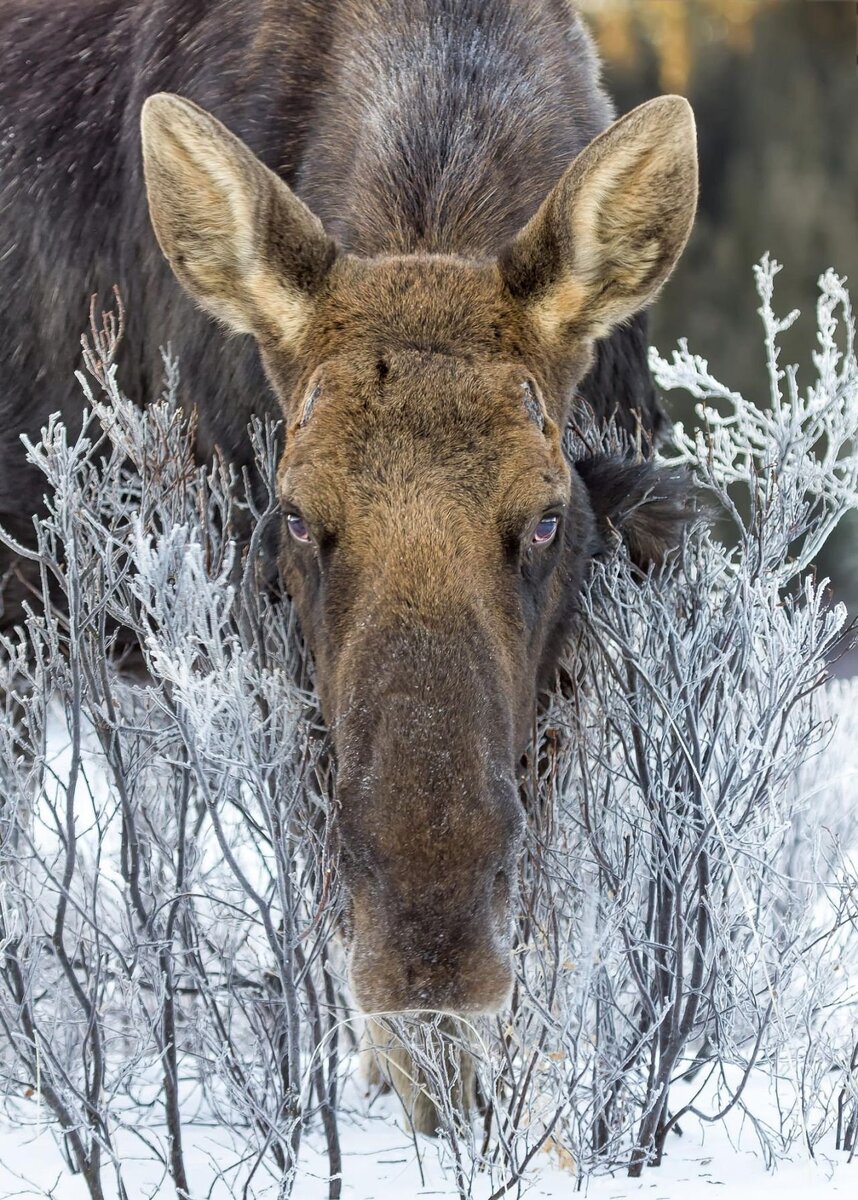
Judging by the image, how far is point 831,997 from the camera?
4.55 meters

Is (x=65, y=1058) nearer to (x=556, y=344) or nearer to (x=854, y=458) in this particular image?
(x=556, y=344)

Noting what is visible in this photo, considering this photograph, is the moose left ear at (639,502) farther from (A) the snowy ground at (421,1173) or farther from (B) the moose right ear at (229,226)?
(A) the snowy ground at (421,1173)

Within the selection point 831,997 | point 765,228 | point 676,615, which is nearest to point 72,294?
point 676,615

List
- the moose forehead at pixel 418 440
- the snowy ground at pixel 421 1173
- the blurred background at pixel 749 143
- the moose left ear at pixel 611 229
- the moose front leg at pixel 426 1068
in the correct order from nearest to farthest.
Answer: the moose forehead at pixel 418 440
the moose left ear at pixel 611 229
the moose front leg at pixel 426 1068
the snowy ground at pixel 421 1173
the blurred background at pixel 749 143

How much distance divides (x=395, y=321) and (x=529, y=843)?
1462 mm

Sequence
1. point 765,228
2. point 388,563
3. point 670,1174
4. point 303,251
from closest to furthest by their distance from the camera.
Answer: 1. point 388,563
2. point 303,251
3. point 670,1174
4. point 765,228

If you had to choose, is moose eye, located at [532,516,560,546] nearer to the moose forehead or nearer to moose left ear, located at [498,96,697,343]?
the moose forehead

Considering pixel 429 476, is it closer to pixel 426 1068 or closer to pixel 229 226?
pixel 229 226

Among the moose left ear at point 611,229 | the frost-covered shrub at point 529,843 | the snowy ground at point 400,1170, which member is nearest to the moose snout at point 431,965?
the frost-covered shrub at point 529,843

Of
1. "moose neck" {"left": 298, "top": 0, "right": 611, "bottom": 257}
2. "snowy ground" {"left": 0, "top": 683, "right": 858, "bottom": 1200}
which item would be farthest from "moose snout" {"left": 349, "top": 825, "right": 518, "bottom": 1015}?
"moose neck" {"left": 298, "top": 0, "right": 611, "bottom": 257}

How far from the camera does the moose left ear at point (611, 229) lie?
3.64 meters

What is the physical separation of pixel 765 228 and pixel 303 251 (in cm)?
1333

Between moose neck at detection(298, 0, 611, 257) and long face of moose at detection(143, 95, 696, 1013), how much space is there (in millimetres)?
443

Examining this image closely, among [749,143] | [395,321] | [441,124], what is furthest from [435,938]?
[749,143]
